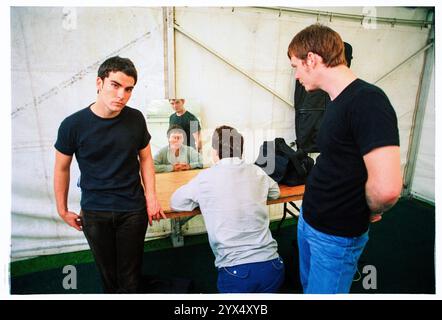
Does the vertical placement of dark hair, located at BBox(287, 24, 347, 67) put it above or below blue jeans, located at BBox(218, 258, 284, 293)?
above

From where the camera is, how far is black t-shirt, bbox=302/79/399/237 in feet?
2.75

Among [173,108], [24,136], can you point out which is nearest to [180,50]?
[173,108]

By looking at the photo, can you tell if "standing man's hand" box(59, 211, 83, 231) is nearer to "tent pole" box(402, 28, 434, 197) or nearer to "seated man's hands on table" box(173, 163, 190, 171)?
Answer: "seated man's hands on table" box(173, 163, 190, 171)

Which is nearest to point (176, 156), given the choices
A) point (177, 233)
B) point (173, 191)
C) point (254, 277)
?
point (173, 191)

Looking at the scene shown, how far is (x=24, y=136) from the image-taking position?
1.96 metres

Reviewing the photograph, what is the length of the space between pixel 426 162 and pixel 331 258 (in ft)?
8.26

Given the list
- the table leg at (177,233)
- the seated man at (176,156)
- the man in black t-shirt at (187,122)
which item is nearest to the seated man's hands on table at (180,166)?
the seated man at (176,156)

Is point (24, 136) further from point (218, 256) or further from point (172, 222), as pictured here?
point (218, 256)

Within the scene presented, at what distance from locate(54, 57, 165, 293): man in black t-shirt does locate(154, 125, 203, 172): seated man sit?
2.41 ft

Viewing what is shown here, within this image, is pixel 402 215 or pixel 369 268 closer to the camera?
pixel 369 268

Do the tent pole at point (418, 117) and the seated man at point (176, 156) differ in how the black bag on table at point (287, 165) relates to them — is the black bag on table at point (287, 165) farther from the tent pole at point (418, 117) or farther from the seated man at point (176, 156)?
the tent pole at point (418, 117)

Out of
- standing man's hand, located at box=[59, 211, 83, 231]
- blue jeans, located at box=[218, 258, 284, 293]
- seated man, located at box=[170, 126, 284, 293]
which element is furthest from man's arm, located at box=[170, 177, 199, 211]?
standing man's hand, located at box=[59, 211, 83, 231]

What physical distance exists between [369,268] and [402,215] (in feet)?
4.00

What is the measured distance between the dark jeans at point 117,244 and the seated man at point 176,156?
0.83 metres
